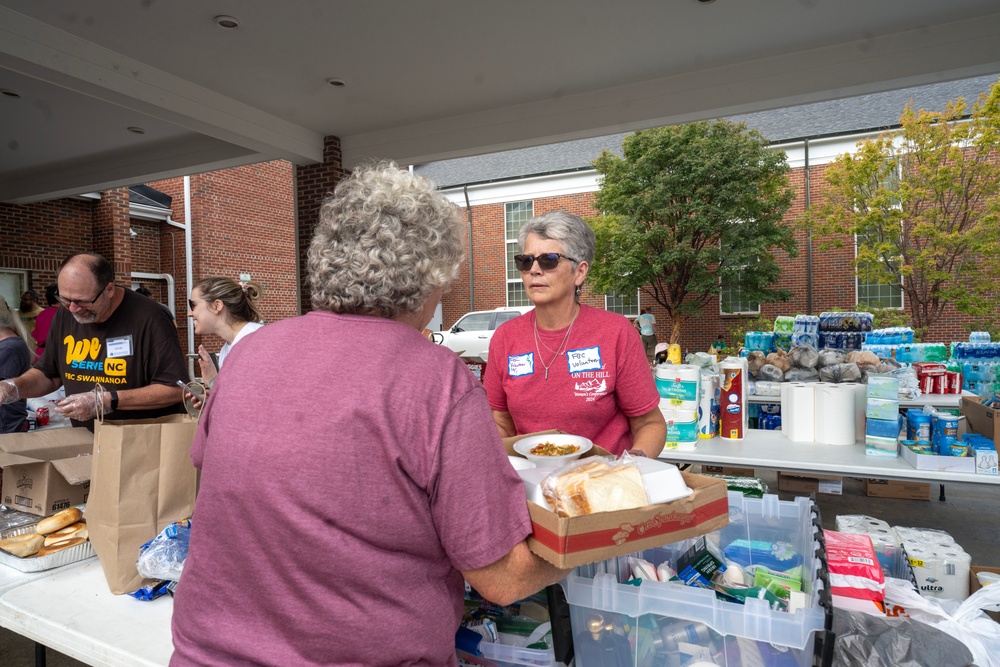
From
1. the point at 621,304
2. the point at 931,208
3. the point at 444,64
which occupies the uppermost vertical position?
the point at 444,64

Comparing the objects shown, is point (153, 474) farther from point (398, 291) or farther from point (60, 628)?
point (398, 291)

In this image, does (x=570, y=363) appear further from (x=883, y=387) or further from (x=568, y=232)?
(x=883, y=387)

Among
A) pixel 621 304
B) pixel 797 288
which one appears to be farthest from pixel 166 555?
pixel 621 304

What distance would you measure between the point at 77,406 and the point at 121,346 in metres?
0.55

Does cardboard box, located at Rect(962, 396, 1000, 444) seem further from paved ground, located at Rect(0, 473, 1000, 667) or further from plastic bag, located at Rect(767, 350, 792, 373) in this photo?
plastic bag, located at Rect(767, 350, 792, 373)

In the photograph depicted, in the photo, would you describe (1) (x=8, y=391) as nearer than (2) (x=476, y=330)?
Yes

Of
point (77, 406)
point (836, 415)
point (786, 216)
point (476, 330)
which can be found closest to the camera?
point (77, 406)

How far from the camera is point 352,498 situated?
2.82 feet

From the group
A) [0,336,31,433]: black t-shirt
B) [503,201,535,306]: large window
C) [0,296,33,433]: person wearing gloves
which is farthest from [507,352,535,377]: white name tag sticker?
[503,201,535,306]: large window

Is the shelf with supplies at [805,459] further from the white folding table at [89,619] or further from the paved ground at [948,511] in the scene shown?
the white folding table at [89,619]

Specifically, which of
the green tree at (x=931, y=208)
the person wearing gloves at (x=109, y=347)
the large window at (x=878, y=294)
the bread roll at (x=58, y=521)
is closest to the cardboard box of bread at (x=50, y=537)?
the bread roll at (x=58, y=521)

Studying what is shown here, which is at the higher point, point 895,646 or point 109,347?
point 109,347

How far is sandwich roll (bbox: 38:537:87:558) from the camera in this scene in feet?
5.51

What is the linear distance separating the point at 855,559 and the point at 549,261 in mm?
1261
